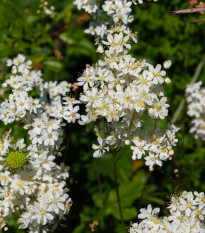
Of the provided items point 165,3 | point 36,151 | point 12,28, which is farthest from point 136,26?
point 36,151

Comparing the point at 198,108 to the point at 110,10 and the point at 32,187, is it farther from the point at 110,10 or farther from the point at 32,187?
the point at 32,187

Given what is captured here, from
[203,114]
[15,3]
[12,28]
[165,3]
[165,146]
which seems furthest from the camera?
[165,3]

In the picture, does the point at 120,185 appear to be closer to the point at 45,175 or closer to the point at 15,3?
→ the point at 45,175

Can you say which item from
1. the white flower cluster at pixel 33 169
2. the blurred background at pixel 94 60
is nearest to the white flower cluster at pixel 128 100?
the white flower cluster at pixel 33 169

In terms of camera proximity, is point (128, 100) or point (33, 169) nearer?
point (128, 100)

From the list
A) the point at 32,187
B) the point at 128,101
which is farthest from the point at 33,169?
the point at 128,101
